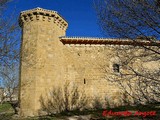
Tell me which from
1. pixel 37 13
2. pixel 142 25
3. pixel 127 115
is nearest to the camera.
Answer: pixel 142 25

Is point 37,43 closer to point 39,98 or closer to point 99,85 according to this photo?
point 39,98

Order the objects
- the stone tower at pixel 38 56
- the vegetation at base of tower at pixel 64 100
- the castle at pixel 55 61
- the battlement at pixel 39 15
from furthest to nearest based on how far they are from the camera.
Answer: the battlement at pixel 39 15 → the vegetation at base of tower at pixel 64 100 → the castle at pixel 55 61 → the stone tower at pixel 38 56

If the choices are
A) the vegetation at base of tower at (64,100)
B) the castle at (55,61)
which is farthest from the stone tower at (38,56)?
the vegetation at base of tower at (64,100)

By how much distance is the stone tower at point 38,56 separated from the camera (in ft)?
41.1

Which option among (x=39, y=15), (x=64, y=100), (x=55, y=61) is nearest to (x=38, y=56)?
(x=55, y=61)

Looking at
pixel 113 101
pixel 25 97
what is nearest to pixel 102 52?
pixel 113 101

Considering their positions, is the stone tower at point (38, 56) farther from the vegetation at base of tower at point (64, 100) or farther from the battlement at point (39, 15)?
the vegetation at base of tower at point (64, 100)

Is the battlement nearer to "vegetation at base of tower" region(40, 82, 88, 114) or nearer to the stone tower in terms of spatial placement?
the stone tower

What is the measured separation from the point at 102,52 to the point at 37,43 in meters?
4.75

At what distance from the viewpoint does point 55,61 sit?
13.5 metres

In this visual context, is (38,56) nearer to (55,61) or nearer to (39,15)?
(55,61)

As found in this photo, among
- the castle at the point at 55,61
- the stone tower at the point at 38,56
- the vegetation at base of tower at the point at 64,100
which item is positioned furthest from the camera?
the vegetation at base of tower at the point at 64,100

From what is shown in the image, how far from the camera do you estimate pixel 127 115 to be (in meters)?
10.9

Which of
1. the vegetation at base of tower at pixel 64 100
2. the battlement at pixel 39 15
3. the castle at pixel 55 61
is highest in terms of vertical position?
the battlement at pixel 39 15
